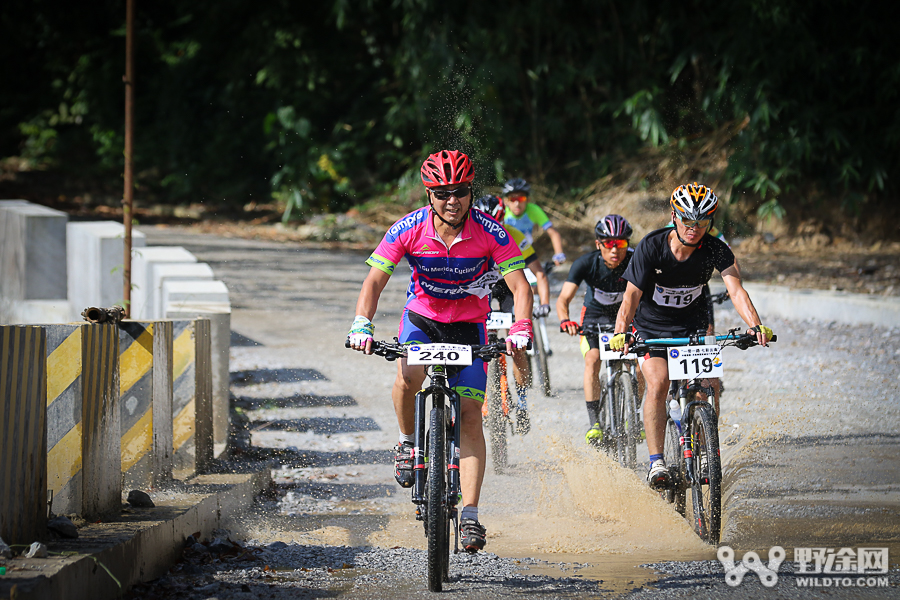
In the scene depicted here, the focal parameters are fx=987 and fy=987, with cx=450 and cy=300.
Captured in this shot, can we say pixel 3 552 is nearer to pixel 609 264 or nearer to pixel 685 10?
pixel 609 264

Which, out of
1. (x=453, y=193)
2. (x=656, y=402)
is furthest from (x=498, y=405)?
(x=453, y=193)

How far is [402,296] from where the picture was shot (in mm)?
16922

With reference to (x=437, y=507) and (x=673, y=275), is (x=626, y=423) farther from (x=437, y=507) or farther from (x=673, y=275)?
(x=437, y=507)

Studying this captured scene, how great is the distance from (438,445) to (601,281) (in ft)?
10.0

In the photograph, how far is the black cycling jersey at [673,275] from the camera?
246 inches

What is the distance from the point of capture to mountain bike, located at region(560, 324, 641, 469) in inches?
285

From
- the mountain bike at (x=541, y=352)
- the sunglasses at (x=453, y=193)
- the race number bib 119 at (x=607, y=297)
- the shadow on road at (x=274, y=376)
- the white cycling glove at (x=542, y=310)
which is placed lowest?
the shadow on road at (x=274, y=376)

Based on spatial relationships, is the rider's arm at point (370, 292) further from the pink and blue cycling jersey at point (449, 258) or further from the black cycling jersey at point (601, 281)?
the black cycling jersey at point (601, 281)

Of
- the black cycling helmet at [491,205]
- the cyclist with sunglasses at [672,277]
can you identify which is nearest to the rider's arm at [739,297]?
the cyclist with sunglasses at [672,277]

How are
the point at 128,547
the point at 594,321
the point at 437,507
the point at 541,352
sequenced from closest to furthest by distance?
the point at 128,547 → the point at 437,507 → the point at 594,321 → the point at 541,352

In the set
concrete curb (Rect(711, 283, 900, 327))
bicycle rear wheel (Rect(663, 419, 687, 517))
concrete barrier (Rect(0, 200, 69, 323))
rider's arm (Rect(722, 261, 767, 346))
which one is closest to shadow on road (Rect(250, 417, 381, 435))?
bicycle rear wheel (Rect(663, 419, 687, 517))

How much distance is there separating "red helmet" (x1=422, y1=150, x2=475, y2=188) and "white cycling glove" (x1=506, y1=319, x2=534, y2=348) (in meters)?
0.84

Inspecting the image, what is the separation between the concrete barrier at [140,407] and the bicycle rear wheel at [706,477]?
3.27 metres

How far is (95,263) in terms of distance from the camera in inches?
435
